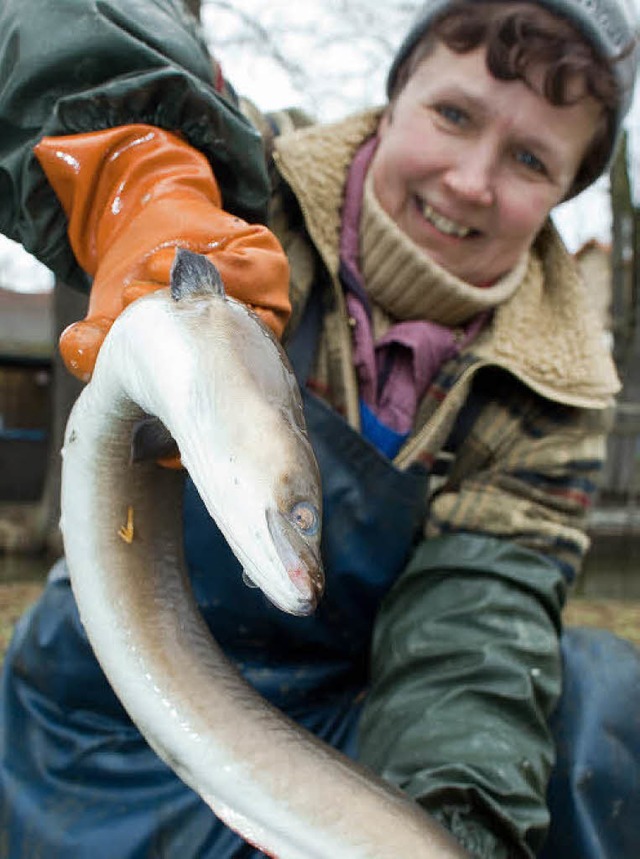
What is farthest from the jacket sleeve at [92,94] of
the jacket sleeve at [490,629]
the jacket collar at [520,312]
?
the jacket sleeve at [490,629]

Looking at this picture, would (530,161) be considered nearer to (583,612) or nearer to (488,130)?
(488,130)

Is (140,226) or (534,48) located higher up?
(534,48)

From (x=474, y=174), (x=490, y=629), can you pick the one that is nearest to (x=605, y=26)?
(x=474, y=174)

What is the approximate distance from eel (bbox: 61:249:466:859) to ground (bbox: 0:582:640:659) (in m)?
3.99

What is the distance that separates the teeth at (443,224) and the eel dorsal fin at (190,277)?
122 cm

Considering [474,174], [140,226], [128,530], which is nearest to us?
[128,530]

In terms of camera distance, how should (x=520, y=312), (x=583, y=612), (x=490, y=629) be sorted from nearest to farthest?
1. (x=490, y=629)
2. (x=520, y=312)
3. (x=583, y=612)

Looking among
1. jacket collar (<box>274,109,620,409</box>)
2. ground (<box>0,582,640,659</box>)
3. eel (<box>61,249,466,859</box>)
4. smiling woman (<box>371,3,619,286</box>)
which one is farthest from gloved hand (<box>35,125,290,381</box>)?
ground (<box>0,582,640,659</box>)

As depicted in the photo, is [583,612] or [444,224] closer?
[444,224]

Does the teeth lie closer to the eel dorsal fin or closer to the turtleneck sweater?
the turtleneck sweater

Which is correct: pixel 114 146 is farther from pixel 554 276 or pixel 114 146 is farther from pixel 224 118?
pixel 554 276

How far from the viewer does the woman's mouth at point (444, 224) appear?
7.06 ft

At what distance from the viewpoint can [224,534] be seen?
2.87ft

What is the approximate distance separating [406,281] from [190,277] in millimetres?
1202
